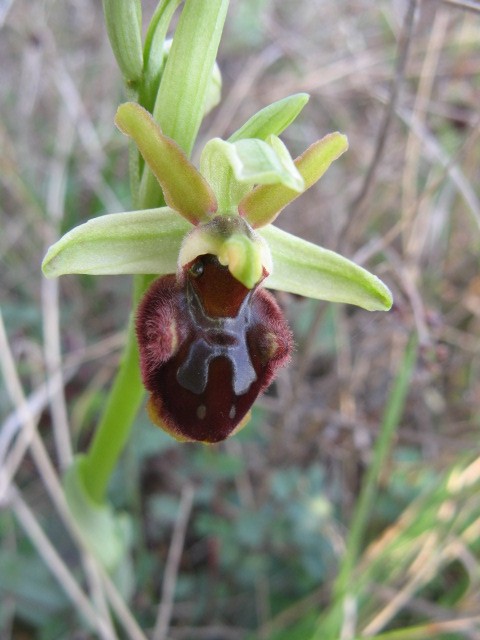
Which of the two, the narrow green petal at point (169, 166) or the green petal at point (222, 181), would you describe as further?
the green petal at point (222, 181)

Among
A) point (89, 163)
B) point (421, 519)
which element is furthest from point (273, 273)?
point (89, 163)

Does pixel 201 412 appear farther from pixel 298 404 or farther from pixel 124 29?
pixel 298 404

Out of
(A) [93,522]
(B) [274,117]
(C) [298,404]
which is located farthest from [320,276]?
(C) [298,404]

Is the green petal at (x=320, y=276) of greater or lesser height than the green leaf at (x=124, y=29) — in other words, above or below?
below

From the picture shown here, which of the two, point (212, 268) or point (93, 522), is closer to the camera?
point (212, 268)

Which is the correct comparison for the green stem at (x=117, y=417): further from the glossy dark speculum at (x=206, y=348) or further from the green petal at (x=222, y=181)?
the green petal at (x=222, y=181)

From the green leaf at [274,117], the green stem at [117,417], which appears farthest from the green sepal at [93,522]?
the green leaf at [274,117]

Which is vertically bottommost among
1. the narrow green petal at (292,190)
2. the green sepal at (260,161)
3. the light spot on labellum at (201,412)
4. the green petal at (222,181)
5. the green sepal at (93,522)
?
the light spot on labellum at (201,412)
